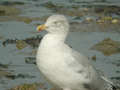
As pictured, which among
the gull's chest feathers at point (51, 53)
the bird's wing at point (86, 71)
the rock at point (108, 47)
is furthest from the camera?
the rock at point (108, 47)

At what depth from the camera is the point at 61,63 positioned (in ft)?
19.9

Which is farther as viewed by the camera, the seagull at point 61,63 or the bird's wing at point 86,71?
the bird's wing at point 86,71

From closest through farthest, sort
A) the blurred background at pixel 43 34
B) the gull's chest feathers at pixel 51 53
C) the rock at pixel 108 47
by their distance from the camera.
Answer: the gull's chest feathers at pixel 51 53 < the blurred background at pixel 43 34 < the rock at pixel 108 47

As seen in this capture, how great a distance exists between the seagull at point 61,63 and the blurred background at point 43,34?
39.8 inches

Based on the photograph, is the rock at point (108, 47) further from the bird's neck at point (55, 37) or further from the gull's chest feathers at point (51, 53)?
the gull's chest feathers at point (51, 53)

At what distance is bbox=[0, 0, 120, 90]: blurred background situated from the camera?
7.82m

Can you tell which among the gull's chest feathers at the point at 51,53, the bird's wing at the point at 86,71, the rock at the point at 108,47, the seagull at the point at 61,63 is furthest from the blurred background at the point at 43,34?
the gull's chest feathers at the point at 51,53

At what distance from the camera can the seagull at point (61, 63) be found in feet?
19.9

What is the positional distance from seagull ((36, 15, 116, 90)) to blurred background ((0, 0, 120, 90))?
1.01 metres

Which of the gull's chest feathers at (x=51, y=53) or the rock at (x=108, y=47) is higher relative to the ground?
the gull's chest feathers at (x=51, y=53)

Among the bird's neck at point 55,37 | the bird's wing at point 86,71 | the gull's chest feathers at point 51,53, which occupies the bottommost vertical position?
the bird's wing at point 86,71

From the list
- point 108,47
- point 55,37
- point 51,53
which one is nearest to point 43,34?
point 108,47

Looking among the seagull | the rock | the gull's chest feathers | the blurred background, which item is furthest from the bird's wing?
the rock

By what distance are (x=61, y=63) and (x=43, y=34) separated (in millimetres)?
4327
